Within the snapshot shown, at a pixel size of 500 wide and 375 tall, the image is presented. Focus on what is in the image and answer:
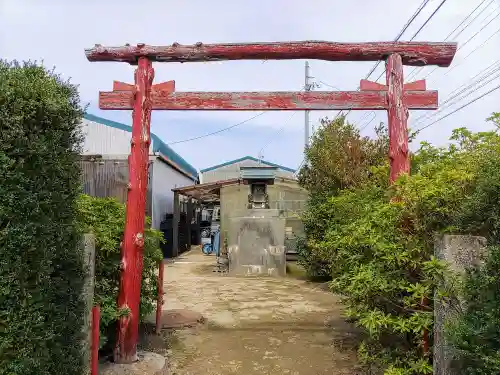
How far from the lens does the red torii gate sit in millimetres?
5102

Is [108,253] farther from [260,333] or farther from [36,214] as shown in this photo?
[260,333]

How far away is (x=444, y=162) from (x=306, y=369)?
8.91 feet

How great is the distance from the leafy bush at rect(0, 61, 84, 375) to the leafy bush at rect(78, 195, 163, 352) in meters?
1.16

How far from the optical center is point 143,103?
511 centimetres

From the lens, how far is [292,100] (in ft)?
17.5

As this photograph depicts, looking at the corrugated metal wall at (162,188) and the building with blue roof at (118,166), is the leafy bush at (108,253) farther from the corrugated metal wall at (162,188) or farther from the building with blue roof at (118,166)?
the corrugated metal wall at (162,188)

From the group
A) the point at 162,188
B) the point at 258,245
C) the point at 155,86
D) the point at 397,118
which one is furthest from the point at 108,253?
the point at 162,188

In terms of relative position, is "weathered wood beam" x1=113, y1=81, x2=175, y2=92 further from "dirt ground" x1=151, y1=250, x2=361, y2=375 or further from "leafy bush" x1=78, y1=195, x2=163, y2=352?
"dirt ground" x1=151, y1=250, x2=361, y2=375

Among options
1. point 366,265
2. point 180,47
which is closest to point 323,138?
point 180,47

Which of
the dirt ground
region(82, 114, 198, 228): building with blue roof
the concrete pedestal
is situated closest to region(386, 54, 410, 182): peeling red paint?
the dirt ground

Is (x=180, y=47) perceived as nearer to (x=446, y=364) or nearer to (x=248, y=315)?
(x=446, y=364)

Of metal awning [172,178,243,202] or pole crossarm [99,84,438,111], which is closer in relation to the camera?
pole crossarm [99,84,438,111]

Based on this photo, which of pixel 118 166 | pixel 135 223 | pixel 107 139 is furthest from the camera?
pixel 107 139

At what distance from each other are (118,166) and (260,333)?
365 inches
